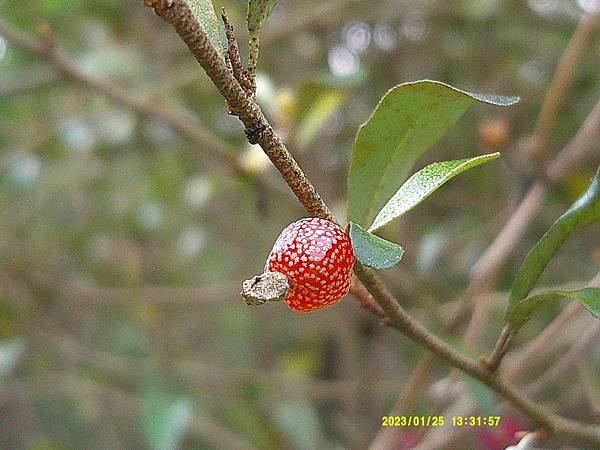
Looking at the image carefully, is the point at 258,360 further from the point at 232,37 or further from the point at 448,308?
the point at 232,37

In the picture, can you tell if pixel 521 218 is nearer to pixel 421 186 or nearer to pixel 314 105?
pixel 314 105

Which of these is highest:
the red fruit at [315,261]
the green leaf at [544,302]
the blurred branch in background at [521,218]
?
the blurred branch in background at [521,218]

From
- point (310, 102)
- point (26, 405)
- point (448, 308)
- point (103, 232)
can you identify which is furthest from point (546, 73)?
point (26, 405)

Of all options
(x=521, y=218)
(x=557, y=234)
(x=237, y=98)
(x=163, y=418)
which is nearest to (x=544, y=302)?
(x=557, y=234)

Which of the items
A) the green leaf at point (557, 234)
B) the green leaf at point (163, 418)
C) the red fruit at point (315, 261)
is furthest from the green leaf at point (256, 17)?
the green leaf at point (163, 418)

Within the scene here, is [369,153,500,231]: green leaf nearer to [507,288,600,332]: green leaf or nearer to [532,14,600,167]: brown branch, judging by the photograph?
[507,288,600,332]: green leaf

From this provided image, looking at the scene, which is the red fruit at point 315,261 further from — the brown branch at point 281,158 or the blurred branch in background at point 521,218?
the blurred branch in background at point 521,218

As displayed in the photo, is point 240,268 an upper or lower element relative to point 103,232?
lower
